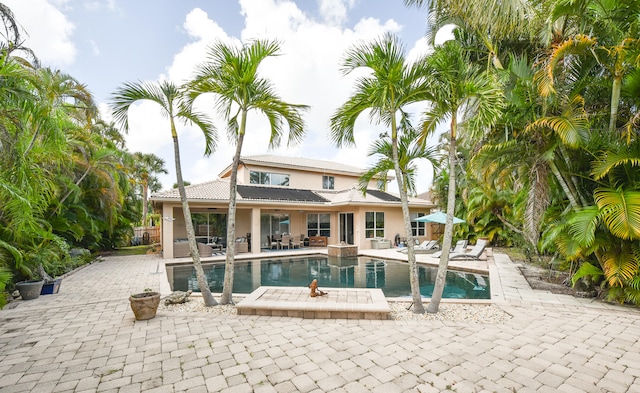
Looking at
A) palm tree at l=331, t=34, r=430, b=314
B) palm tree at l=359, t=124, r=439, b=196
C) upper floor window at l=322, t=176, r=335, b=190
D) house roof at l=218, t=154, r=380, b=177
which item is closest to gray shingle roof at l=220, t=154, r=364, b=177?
house roof at l=218, t=154, r=380, b=177

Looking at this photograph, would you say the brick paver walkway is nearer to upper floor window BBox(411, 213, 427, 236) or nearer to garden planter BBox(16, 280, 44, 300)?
garden planter BBox(16, 280, 44, 300)

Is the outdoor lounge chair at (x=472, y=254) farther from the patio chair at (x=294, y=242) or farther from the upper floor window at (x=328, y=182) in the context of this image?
the upper floor window at (x=328, y=182)

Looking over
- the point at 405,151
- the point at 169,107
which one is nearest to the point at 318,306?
the point at 405,151

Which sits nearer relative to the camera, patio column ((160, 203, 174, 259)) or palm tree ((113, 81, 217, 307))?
palm tree ((113, 81, 217, 307))

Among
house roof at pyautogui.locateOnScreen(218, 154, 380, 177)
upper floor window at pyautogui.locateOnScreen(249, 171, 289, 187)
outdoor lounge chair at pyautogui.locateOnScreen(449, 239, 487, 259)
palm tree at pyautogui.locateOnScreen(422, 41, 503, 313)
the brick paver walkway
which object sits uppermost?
house roof at pyautogui.locateOnScreen(218, 154, 380, 177)

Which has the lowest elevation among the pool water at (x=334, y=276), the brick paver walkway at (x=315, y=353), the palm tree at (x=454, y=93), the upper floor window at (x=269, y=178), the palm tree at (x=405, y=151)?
the pool water at (x=334, y=276)

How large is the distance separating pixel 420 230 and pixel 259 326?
1999 centimetres

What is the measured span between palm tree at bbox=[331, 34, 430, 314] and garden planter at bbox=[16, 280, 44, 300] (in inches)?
350

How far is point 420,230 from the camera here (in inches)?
910

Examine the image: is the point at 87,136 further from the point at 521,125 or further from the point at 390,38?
the point at 521,125

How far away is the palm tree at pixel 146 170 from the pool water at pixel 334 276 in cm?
2459

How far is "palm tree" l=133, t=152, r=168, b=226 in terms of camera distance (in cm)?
3356

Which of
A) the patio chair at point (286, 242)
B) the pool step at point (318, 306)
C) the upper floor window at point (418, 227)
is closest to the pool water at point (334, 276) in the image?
the pool step at point (318, 306)

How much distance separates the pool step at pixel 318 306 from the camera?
19.0 feet
